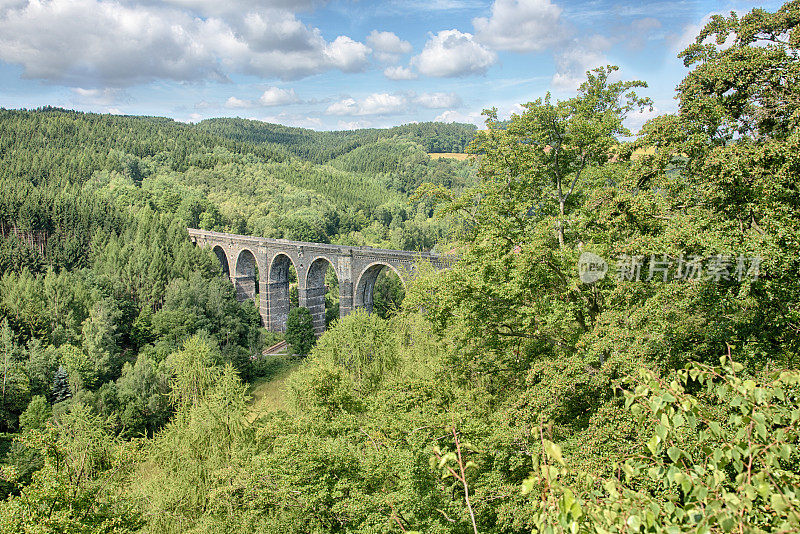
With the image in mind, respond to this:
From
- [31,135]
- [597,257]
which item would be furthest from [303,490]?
[31,135]

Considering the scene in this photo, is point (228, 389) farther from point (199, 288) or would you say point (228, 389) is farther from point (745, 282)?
point (199, 288)

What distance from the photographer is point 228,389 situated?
2150 cm

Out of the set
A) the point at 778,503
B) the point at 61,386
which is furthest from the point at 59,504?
the point at 61,386

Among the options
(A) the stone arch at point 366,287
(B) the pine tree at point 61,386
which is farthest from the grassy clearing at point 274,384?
(B) the pine tree at point 61,386

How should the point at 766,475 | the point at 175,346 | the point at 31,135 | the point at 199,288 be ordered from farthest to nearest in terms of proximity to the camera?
the point at 31,135
the point at 199,288
the point at 175,346
the point at 766,475

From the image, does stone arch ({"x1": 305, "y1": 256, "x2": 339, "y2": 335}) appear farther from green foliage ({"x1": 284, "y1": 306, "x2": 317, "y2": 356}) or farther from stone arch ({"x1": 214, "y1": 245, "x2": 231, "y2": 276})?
stone arch ({"x1": 214, "y1": 245, "x2": 231, "y2": 276})

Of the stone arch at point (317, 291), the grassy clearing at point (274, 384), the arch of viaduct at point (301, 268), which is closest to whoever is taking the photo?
the grassy clearing at point (274, 384)

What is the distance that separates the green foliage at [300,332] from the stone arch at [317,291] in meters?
3.98

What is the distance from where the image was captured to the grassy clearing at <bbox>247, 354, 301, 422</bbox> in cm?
3530

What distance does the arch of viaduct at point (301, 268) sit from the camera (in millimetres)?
46438

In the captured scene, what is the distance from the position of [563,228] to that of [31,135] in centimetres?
11556

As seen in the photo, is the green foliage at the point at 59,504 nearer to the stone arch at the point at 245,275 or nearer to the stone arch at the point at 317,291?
the stone arch at the point at 317,291

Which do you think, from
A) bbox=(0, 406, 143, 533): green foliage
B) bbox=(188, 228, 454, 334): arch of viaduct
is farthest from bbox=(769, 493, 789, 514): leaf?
bbox=(188, 228, 454, 334): arch of viaduct

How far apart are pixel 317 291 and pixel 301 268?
3.21 meters
